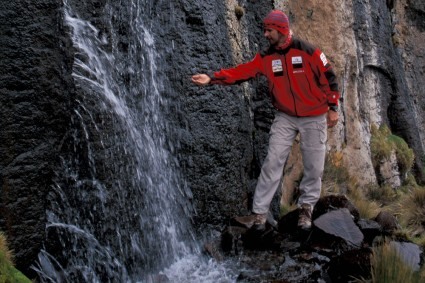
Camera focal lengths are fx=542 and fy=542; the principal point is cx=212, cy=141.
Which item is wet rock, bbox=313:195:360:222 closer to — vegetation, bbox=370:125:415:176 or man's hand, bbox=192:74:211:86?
man's hand, bbox=192:74:211:86

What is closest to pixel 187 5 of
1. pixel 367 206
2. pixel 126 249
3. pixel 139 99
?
pixel 139 99

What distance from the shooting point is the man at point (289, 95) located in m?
6.84

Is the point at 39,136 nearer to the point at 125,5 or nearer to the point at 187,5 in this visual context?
the point at 125,5

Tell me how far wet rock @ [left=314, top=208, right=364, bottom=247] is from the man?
0.29 m

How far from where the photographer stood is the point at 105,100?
609 centimetres

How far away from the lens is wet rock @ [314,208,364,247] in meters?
6.74

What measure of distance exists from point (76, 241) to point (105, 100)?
1.59 metres

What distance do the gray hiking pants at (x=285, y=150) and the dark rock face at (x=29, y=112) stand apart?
9.27ft

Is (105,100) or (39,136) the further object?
(105,100)

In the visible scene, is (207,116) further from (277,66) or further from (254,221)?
(254,221)

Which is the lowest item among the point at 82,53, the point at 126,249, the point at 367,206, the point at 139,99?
the point at 367,206

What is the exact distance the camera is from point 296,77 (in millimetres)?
6902

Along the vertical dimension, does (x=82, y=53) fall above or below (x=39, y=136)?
above

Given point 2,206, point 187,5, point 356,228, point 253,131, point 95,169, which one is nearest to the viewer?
point 2,206
